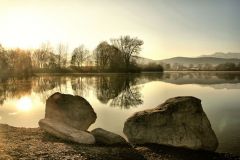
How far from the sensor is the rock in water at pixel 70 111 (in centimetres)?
1773

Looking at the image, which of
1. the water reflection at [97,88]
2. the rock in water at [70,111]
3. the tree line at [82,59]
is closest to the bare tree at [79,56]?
the tree line at [82,59]

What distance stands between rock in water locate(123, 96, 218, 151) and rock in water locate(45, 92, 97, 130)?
3.06m

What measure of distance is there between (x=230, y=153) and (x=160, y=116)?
11.9ft

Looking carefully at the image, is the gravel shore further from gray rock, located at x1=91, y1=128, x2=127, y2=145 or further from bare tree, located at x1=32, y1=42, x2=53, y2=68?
bare tree, located at x1=32, y1=42, x2=53, y2=68

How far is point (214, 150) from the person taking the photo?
47.5 ft

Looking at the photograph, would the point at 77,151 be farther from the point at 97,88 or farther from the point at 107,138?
the point at 97,88

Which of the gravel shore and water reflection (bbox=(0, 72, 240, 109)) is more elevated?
water reflection (bbox=(0, 72, 240, 109))

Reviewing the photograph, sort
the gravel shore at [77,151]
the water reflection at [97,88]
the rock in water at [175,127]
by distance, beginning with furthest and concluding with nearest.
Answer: the water reflection at [97,88]
the rock in water at [175,127]
the gravel shore at [77,151]

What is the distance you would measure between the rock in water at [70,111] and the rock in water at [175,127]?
A: 10.0 ft

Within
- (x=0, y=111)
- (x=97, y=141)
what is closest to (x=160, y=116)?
(x=97, y=141)

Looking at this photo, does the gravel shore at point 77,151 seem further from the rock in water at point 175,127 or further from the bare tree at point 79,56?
the bare tree at point 79,56

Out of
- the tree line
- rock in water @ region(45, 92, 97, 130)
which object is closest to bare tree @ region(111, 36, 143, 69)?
the tree line

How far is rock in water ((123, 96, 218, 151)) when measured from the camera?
14.9 m

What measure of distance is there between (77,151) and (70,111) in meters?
5.64
